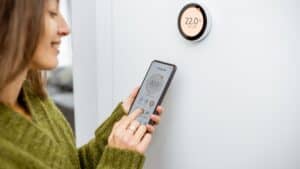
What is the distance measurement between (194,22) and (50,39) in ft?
0.72

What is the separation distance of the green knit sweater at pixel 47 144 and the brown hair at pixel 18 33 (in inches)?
2.7

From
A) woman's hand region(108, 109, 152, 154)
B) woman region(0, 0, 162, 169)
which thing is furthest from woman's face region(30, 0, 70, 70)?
woman's hand region(108, 109, 152, 154)

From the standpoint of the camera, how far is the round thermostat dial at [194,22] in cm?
54

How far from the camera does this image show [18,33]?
457 millimetres

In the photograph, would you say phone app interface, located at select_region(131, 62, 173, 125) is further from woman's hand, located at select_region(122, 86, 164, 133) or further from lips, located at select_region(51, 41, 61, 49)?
lips, located at select_region(51, 41, 61, 49)

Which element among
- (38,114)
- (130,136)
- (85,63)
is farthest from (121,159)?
(85,63)

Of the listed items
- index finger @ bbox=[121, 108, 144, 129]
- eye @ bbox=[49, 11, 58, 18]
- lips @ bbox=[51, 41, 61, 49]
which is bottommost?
index finger @ bbox=[121, 108, 144, 129]

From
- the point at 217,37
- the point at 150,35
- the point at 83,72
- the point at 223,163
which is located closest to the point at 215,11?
the point at 217,37

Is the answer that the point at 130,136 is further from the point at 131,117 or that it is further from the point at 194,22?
the point at 194,22

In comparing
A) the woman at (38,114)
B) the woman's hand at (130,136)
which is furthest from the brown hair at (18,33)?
the woman's hand at (130,136)

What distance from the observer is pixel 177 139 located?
626 millimetres

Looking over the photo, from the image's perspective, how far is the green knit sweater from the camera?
0.49m

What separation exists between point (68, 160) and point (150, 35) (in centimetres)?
26

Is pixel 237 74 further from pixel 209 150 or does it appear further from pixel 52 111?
pixel 52 111
